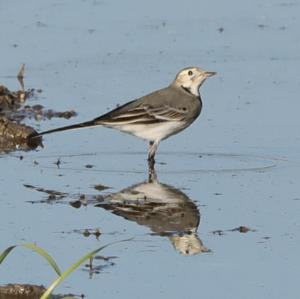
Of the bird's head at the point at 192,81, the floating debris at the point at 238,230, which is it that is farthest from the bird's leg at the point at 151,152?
the floating debris at the point at 238,230

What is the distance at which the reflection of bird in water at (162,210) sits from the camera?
9.59 m

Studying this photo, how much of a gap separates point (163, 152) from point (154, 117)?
38 centimetres

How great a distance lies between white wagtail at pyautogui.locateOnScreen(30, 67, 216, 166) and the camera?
12.3m

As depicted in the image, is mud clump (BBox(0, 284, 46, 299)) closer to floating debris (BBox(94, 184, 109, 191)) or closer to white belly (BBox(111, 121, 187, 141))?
floating debris (BBox(94, 184, 109, 191))

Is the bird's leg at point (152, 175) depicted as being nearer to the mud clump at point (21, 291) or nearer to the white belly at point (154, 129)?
the white belly at point (154, 129)

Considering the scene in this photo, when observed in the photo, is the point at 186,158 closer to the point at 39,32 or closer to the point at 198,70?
the point at 198,70

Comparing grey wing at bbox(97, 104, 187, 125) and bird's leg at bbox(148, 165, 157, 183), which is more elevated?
grey wing at bbox(97, 104, 187, 125)

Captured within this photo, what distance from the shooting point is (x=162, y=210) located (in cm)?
1043

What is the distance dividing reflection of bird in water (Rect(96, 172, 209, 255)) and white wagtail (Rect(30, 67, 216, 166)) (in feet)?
3.43

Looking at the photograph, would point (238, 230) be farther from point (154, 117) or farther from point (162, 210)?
point (154, 117)

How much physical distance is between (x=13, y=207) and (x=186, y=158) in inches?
92.5

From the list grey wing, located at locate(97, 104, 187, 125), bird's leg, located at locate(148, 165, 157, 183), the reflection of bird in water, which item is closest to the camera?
the reflection of bird in water

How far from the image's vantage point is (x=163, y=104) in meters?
12.7

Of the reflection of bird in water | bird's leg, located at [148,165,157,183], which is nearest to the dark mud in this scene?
the reflection of bird in water
